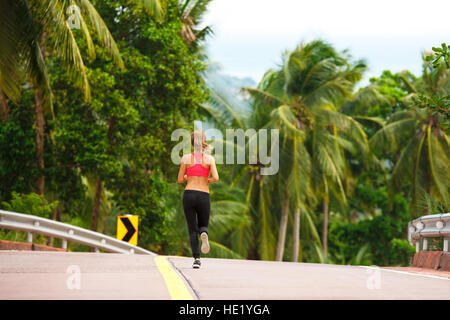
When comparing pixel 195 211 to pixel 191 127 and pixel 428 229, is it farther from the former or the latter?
pixel 191 127

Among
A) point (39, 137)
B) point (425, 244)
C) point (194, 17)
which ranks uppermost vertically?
point (194, 17)

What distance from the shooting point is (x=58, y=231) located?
15.7m

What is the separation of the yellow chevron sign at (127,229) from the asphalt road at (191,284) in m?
7.48

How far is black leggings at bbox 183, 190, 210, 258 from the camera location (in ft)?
30.0

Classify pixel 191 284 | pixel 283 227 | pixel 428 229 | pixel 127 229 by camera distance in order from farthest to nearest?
pixel 283 227 → pixel 127 229 → pixel 428 229 → pixel 191 284

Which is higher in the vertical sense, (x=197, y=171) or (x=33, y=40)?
(x=33, y=40)

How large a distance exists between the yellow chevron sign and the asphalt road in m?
7.48

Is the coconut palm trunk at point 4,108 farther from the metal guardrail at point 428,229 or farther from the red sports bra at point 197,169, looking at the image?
the red sports bra at point 197,169

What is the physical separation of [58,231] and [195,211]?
7.29 meters

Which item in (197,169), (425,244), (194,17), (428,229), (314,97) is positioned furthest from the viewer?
(314,97)

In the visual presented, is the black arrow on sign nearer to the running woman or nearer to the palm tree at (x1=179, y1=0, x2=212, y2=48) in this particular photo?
the running woman

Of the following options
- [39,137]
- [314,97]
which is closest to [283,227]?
[314,97]

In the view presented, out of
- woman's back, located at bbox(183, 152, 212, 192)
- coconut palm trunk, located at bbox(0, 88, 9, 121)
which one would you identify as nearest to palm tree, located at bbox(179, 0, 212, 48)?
coconut palm trunk, located at bbox(0, 88, 9, 121)

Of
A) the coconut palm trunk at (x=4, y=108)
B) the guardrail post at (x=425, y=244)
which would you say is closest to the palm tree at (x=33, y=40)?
the coconut palm trunk at (x=4, y=108)
